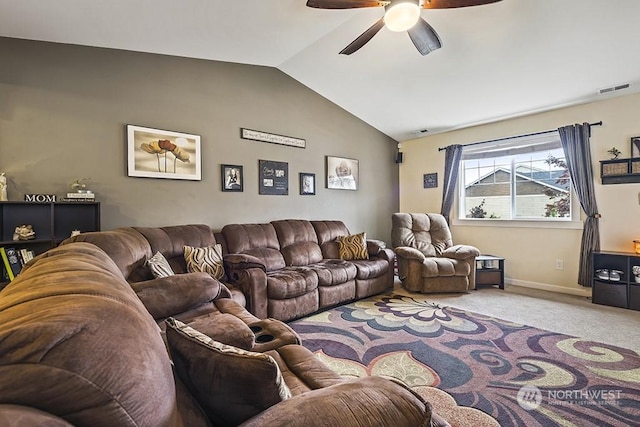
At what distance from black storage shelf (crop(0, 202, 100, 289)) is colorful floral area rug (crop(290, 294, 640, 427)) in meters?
2.30

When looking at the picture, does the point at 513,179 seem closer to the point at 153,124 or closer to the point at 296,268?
the point at 296,268

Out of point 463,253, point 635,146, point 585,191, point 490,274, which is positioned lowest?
point 490,274

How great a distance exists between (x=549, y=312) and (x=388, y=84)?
3.44 meters

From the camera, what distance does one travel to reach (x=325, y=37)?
3.41 metres

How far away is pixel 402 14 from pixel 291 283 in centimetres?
253

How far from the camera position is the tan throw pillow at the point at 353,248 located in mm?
4250

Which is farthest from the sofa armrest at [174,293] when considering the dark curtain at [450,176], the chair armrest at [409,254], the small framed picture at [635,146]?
the small framed picture at [635,146]

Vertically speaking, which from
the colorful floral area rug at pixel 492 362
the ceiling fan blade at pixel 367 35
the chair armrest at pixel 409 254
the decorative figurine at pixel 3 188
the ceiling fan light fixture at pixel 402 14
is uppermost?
the ceiling fan blade at pixel 367 35

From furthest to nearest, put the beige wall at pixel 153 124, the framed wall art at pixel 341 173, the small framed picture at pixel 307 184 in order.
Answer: the framed wall art at pixel 341 173
the small framed picture at pixel 307 184
the beige wall at pixel 153 124

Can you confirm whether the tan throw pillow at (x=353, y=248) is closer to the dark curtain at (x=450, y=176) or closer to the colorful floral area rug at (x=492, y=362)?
the colorful floral area rug at (x=492, y=362)

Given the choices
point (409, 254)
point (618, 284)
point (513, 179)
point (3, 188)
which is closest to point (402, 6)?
point (409, 254)

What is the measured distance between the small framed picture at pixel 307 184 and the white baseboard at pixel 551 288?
3.35 m

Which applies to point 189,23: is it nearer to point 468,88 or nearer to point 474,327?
point 468,88

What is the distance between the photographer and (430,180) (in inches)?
225
